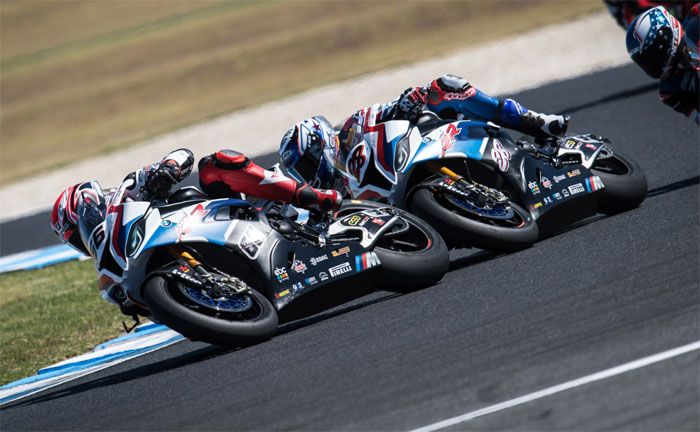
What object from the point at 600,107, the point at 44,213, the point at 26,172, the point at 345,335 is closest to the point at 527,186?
the point at 345,335

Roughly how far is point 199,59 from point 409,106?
82.5 feet

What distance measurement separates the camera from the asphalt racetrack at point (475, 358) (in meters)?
4.95

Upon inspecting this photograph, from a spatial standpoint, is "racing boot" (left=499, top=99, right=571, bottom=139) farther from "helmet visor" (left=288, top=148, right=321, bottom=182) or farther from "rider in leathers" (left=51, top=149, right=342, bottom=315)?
"rider in leathers" (left=51, top=149, right=342, bottom=315)

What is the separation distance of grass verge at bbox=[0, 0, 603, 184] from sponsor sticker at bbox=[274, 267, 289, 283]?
1632 cm

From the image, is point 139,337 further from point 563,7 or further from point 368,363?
point 563,7

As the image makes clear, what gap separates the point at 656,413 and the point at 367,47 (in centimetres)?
2445

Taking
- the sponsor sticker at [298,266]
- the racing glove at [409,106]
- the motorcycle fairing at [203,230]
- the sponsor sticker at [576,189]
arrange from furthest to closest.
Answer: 1. the racing glove at [409,106]
2. the sponsor sticker at [576,189]
3. the sponsor sticker at [298,266]
4. the motorcycle fairing at [203,230]

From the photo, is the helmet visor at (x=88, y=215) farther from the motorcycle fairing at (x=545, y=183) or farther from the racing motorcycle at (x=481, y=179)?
the motorcycle fairing at (x=545, y=183)

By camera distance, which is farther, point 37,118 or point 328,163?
point 37,118

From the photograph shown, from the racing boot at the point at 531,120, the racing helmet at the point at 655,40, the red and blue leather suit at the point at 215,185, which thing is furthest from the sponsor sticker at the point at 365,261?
the racing helmet at the point at 655,40

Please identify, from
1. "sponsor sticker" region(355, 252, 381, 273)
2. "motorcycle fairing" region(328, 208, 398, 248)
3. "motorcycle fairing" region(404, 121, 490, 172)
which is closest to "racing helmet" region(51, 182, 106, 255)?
"motorcycle fairing" region(328, 208, 398, 248)

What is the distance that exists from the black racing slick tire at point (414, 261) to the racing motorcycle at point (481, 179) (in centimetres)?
14

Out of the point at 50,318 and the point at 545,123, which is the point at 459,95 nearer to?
the point at 545,123

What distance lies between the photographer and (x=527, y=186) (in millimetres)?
8391
